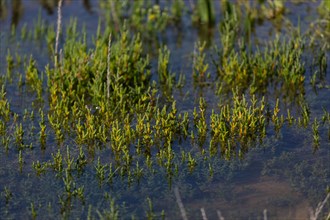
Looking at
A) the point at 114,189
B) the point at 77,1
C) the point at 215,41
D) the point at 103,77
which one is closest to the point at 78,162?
the point at 114,189

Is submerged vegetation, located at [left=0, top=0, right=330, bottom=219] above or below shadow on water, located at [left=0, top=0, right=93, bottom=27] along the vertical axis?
below

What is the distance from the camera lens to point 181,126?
19.7ft

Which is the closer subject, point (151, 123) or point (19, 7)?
point (151, 123)

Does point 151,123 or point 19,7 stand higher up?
point 19,7

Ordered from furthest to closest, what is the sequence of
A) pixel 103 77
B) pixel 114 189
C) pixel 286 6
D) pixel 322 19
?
pixel 286 6
pixel 322 19
pixel 103 77
pixel 114 189

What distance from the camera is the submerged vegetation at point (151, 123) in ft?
16.8

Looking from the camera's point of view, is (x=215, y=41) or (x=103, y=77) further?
(x=215, y=41)

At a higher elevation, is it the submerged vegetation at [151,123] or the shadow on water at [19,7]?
the shadow on water at [19,7]

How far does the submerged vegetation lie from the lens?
5.11 m

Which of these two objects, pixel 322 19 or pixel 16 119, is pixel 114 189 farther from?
pixel 322 19

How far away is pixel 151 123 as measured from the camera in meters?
6.19

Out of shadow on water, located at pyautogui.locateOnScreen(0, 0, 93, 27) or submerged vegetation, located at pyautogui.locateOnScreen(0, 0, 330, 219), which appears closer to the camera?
submerged vegetation, located at pyautogui.locateOnScreen(0, 0, 330, 219)

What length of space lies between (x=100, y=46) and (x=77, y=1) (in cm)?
272

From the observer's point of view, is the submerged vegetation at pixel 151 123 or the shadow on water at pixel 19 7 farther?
the shadow on water at pixel 19 7
